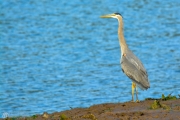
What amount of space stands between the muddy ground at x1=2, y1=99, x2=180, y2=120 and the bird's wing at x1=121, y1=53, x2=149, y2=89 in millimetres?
859

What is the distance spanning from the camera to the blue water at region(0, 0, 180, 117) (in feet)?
45.6

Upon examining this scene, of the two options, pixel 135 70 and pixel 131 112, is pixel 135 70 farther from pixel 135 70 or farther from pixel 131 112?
pixel 131 112

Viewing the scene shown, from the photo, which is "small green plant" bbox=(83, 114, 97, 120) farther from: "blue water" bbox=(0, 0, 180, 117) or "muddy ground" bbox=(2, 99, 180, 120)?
"blue water" bbox=(0, 0, 180, 117)

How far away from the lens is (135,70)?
33.7ft

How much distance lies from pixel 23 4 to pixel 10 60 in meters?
12.2

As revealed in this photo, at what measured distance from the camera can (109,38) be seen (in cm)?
2123

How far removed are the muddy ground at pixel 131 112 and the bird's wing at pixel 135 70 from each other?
0.86 meters

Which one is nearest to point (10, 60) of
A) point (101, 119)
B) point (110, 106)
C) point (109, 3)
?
point (110, 106)

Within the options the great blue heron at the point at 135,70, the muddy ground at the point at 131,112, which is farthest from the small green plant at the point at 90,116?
the great blue heron at the point at 135,70

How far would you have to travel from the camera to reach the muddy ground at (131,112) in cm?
771

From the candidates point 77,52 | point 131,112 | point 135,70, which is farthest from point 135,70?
point 77,52

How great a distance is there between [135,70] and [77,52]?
8.71m

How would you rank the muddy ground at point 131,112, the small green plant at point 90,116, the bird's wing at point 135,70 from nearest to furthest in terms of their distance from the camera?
the muddy ground at point 131,112 → the small green plant at point 90,116 → the bird's wing at point 135,70

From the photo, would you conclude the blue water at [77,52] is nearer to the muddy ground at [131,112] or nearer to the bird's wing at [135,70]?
the bird's wing at [135,70]
